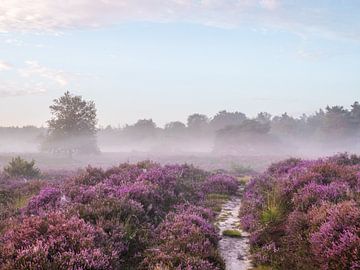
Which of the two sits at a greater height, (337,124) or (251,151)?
(337,124)

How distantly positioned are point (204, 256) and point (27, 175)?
1882 centimetres

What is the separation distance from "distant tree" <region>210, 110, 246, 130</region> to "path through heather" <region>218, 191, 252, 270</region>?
11587 centimetres

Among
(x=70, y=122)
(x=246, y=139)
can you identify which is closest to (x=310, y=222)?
(x=70, y=122)

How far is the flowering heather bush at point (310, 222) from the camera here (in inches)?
304

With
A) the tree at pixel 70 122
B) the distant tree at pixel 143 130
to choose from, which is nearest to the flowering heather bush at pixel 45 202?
the tree at pixel 70 122

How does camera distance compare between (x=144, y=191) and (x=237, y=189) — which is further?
Result: (x=237, y=189)

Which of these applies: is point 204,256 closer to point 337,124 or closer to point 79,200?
point 79,200

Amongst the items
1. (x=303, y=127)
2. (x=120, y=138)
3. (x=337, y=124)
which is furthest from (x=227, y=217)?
(x=120, y=138)

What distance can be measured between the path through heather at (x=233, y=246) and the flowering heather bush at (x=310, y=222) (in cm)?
27

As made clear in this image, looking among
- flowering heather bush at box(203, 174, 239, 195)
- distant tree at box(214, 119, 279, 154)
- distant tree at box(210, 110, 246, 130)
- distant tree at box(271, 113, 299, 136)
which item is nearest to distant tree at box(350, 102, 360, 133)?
distant tree at box(214, 119, 279, 154)

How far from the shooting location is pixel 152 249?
29.8 feet

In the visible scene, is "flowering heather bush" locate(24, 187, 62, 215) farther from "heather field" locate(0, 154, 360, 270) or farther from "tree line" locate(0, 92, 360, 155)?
"tree line" locate(0, 92, 360, 155)

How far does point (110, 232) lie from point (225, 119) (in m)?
125

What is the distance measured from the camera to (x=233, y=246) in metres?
10.7
